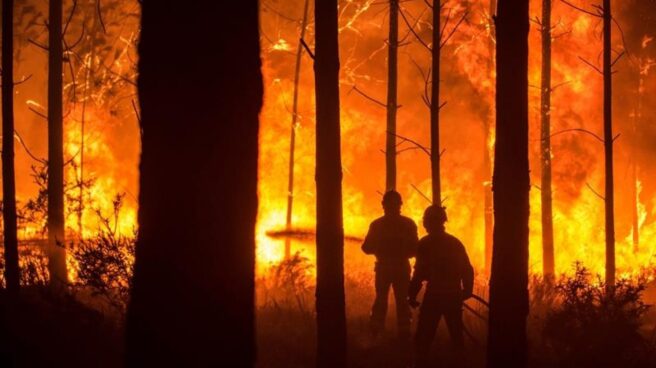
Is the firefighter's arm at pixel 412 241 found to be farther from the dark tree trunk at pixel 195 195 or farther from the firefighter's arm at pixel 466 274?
the dark tree trunk at pixel 195 195

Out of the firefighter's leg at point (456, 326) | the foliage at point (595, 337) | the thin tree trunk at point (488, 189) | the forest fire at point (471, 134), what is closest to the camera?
the firefighter's leg at point (456, 326)

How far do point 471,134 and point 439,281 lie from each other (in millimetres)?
24455

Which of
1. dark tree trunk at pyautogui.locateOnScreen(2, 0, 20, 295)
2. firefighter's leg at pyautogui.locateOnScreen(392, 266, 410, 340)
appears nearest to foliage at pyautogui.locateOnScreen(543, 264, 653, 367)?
firefighter's leg at pyautogui.locateOnScreen(392, 266, 410, 340)

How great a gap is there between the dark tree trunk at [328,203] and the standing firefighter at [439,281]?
103 cm

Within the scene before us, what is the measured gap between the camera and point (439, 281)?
7801 millimetres

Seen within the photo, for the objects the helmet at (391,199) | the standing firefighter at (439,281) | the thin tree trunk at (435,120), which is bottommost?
the standing firefighter at (439,281)

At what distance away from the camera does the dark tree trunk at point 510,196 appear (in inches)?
240

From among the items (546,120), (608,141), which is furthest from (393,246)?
(546,120)

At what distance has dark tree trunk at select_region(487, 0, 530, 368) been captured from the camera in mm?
6094

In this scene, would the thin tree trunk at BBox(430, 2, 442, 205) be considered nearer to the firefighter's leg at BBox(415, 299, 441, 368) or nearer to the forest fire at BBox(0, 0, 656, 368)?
the forest fire at BBox(0, 0, 656, 368)

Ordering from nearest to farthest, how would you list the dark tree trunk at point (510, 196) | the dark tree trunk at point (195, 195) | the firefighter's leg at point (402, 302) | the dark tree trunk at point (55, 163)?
the dark tree trunk at point (195, 195), the dark tree trunk at point (510, 196), the firefighter's leg at point (402, 302), the dark tree trunk at point (55, 163)

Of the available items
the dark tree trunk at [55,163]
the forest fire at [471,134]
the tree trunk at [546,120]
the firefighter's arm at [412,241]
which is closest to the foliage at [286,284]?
the firefighter's arm at [412,241]

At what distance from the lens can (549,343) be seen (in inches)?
362

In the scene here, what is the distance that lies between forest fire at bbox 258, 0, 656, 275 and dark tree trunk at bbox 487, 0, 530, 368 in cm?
1392
